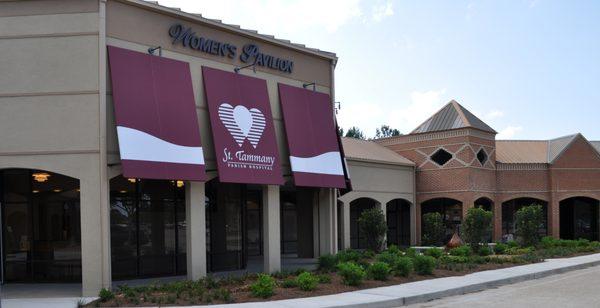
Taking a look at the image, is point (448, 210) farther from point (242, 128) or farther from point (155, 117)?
point (155, 117)

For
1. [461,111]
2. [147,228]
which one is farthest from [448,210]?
[147,228]


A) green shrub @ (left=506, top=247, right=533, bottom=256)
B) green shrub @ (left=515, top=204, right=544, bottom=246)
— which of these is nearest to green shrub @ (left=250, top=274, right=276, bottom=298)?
green shrub @ (left=506, top=247, right=533, bottom=256)

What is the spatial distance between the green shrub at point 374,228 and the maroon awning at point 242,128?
8427 mm

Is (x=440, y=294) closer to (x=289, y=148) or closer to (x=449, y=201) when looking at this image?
(x=289, y=148)

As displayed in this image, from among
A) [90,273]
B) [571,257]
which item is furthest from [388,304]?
[571,257]

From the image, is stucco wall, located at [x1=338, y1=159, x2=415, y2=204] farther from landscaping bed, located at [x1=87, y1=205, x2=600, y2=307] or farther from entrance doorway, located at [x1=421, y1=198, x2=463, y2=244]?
landscaping bed, located at [x1=87, y1=205, x2=600, y2=307]

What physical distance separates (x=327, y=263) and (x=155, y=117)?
721cm

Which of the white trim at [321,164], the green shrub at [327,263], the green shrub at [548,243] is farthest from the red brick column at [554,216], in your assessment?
the green shrub at [327,263]

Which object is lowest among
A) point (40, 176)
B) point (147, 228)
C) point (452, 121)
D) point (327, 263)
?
point (327, 263)

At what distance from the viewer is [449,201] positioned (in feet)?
127

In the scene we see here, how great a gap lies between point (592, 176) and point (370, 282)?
2879 centimetres

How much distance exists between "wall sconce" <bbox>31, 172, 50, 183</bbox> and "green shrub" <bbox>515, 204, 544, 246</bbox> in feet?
71.0

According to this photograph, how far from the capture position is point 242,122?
63.1 ft

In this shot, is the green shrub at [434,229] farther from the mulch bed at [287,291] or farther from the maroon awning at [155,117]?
the maroon awning at [155,117]
